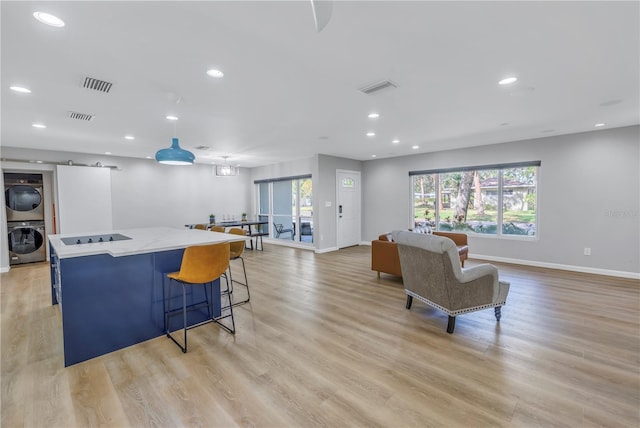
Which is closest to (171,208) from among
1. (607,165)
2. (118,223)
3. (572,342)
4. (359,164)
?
(118,223)

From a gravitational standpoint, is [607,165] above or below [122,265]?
above

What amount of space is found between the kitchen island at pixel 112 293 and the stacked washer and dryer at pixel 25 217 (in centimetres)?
504

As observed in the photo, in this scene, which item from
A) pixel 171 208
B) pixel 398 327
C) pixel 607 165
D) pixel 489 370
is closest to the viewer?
pixel 489 370

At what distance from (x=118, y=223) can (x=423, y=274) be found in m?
7.18

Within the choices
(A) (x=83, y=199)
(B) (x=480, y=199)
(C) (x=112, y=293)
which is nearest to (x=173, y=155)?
(C) (x=112, y=293)

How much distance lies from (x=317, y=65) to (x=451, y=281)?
248cm

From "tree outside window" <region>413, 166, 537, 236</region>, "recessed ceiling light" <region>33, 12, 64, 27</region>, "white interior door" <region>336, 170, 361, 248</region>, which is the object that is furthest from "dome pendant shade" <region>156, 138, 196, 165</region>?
"tree outside window" <region>413, 166, 537, 236</region>

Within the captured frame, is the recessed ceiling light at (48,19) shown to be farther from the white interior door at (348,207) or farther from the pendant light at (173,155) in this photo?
the white interior door at (348,207)

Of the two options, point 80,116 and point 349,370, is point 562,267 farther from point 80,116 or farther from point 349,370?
point 80,116

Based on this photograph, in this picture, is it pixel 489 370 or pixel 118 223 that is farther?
pixel 118 223

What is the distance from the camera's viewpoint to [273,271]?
212 inches

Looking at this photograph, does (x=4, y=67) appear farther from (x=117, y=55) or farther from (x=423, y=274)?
(x=423, y=274)

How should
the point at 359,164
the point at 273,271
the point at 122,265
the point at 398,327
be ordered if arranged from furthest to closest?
the point at 359,164, the point at 273,271, the point at 398,327, the point at 122,265

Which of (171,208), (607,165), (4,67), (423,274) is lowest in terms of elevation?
(423,274)
